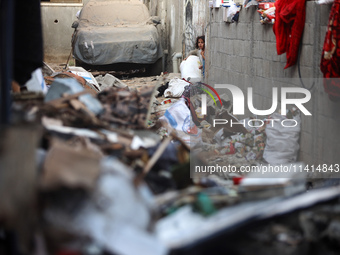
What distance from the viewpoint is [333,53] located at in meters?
5.59

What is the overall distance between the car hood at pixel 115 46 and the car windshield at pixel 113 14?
0.85 meters

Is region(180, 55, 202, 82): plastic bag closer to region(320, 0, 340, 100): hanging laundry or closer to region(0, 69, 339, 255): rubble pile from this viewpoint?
region(320, 0, 340, 100): hanging laundry

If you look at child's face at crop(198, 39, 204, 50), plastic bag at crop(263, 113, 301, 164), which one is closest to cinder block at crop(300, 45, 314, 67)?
plastic bag at crop(263, 113, 301, 164)

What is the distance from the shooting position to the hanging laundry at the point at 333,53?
5.54 m

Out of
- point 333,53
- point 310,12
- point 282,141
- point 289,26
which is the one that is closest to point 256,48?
point 289,26

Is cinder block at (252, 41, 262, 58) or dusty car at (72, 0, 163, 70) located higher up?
cinder block at (252, 41, 262, 58)

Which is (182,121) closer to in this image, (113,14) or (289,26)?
(289,26)

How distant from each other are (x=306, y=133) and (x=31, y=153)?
15.7 ft

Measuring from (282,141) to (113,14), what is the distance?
34.1ft

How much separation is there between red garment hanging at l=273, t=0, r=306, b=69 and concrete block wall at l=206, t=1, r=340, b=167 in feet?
0.25

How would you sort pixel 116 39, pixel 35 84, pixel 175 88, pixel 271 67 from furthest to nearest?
pixel 116 39
pixel 175 88
pixel 271 67
pixel 35 84

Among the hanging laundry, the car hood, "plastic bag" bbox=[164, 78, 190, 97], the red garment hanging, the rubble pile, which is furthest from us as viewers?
the car hood

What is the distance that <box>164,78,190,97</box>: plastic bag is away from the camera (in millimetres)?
11727

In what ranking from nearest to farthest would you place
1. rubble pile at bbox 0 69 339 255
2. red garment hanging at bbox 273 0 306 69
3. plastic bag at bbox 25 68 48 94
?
1. rubble pile at bbox 0 69 339 255
2. plastic bag at bbox 25 68 48 94
3. red garment hanging at bbox 273 0 306 69
